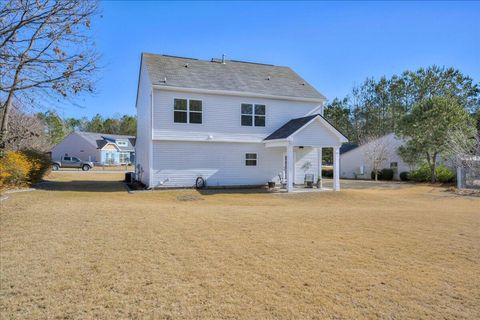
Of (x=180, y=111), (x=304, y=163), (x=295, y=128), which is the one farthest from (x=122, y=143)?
(x=295, y=128)

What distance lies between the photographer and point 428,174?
26391 millimetres

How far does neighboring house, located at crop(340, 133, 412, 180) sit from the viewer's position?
3114 centimetres

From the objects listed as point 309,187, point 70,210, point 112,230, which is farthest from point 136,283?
point 309,187

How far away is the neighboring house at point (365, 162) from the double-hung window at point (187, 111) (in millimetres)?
20102

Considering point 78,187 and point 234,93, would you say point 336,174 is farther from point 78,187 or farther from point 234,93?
point 78,187

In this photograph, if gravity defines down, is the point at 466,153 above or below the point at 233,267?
above

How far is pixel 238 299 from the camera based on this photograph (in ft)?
13.8

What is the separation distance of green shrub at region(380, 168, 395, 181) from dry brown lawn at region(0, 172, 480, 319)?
74.7ft

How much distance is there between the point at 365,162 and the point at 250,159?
19.3 metres

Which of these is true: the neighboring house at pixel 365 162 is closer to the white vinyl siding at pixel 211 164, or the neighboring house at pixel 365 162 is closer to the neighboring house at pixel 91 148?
the white vinyl siding at pixel 211 164

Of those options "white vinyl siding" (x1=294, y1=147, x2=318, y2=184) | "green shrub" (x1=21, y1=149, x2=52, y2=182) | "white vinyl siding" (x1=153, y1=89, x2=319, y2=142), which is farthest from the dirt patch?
"green shrub" (x1=21, y1=149, x2=52, y2=182)

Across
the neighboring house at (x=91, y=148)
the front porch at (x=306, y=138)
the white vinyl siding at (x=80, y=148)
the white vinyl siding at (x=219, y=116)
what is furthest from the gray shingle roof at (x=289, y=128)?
the white vinyl siding at (x=80, y=148)

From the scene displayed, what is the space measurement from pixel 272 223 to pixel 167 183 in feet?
33.0

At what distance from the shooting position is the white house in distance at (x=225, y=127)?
1753cm
